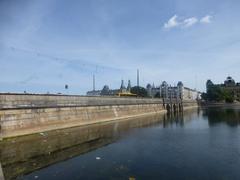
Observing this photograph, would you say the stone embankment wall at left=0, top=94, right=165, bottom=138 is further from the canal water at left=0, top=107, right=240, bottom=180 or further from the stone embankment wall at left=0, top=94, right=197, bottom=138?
the canal water at left=0, top=107, right=240, bottom=180

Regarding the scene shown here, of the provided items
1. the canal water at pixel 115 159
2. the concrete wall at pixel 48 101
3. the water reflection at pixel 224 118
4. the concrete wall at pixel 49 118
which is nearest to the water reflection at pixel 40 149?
the canal water at pixel 115 159

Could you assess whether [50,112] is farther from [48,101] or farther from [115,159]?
[115,159]

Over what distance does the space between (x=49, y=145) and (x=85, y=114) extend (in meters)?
20.7

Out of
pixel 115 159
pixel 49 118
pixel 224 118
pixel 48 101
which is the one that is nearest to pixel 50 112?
pixel 49 118

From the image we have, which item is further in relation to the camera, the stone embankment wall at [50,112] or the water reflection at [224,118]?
the water reflection at [224,118]

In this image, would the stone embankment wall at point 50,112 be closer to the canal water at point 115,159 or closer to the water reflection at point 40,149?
the water reflection at point 40,149

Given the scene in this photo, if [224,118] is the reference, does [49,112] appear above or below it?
above

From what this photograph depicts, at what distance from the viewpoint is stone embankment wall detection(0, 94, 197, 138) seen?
30891 mm

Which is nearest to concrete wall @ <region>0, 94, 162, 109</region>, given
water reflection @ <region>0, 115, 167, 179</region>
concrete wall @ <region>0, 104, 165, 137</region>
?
concrete wall @ <region>0, 104, 165, 137</region>

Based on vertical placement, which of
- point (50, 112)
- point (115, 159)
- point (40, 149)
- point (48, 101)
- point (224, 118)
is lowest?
point (115, 159)

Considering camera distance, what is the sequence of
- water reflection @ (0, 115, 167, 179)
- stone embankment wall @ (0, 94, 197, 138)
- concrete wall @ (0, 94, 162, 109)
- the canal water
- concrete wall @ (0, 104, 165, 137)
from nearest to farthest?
the canal water, water reflection @ (0, 115, 167, 179), concrete wall @ (0, 104, 165, 137), stone embankment wall @ (0, 94, 197, 138), concrete wall @ (0, 94, 162, 109)

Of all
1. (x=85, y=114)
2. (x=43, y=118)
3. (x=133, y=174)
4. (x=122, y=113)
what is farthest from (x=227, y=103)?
(x=133, y=174)

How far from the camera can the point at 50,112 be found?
3809cm

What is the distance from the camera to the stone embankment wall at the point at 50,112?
101ft
